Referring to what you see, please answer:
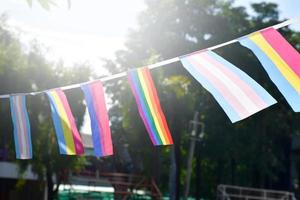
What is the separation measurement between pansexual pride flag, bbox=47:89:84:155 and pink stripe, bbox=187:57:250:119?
2398 mm

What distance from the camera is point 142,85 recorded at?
6.78 metres

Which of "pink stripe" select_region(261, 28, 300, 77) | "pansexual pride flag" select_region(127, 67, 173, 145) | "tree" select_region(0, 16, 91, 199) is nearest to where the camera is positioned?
"pink stripe" select_region(261, 28, 300, 77)

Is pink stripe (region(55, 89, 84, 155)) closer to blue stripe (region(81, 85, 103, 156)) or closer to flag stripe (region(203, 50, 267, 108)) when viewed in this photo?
blue stripe (region(81, 85, 103, 156))

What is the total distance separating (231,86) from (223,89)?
0.09 m

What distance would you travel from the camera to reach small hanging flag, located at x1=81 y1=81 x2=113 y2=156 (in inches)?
278

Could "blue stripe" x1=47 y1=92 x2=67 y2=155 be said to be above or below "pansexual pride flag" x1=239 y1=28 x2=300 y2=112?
below

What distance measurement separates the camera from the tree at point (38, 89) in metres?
20.8

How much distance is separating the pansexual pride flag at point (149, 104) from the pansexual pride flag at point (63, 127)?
1289mm

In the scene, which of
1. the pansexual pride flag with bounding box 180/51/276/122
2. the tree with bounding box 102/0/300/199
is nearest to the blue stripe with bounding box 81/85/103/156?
the pansexual pride flag with bounding box 180/51/276/122

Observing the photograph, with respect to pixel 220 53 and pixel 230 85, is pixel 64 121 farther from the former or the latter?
pixel 220 53

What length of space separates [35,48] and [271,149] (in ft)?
63.6

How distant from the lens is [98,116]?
7.12 meters

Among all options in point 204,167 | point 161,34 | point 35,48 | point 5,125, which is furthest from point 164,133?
point 204,167

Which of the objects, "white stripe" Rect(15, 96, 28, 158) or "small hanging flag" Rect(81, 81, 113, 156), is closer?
"small hanging flag" Rect(81, 81, 113, 156)
